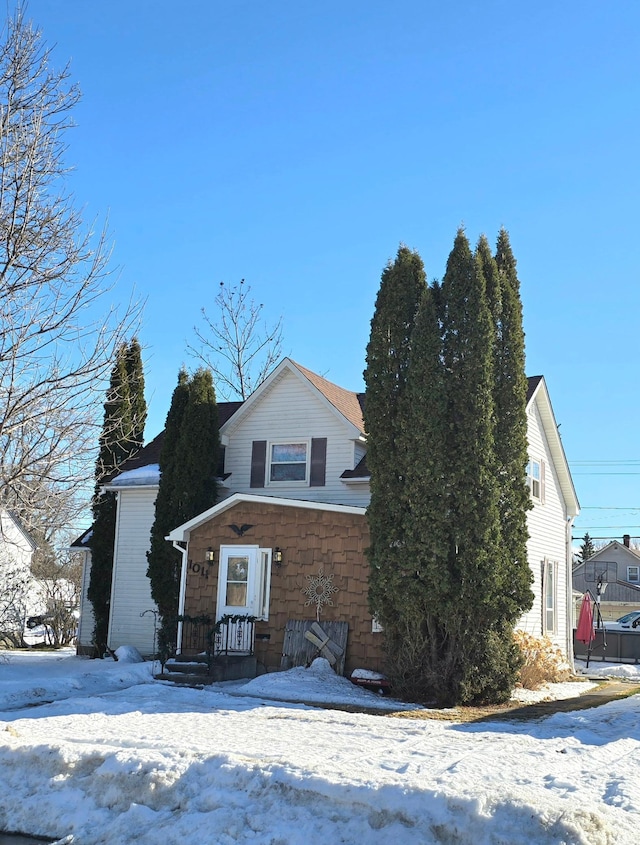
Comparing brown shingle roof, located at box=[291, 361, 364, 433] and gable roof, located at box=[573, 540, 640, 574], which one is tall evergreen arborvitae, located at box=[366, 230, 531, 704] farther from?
gable roof, located at box=[573, 540, 640, 574]

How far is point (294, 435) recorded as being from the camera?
802 inches

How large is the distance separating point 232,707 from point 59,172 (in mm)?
7816

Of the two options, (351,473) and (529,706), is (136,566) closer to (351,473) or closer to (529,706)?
(351,473)

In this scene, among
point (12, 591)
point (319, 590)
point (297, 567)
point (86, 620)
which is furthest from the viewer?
point (12, 591)

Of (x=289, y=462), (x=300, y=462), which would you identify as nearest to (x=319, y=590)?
(x=300, y=462)

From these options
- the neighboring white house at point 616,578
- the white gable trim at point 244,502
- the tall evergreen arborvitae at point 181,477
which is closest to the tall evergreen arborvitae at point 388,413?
the white gable trim at point 244,502

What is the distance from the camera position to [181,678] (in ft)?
51.5

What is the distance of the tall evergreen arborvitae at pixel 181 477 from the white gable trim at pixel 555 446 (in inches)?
304

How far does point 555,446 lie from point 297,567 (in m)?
8.98

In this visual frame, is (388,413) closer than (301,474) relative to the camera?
Yes

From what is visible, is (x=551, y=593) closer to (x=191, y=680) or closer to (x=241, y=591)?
(x=241, y=591)

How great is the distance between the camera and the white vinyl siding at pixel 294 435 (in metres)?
19.6

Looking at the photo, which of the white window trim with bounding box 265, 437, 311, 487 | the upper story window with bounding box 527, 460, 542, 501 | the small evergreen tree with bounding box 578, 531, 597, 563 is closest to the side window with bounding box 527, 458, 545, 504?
the upper story window with bounding box 527, 460, 542, 501

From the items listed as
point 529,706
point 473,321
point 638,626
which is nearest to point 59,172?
point 473,321
